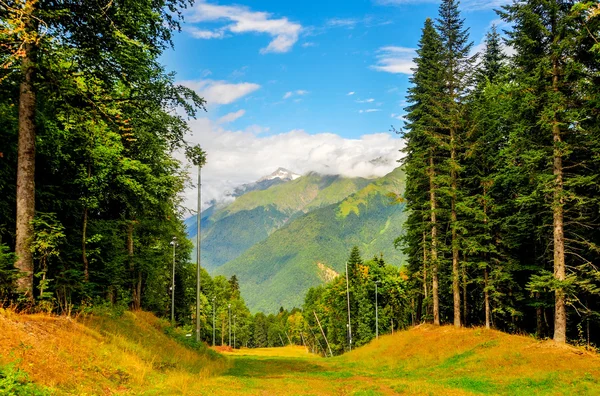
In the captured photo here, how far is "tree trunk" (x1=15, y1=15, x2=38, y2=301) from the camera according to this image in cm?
926

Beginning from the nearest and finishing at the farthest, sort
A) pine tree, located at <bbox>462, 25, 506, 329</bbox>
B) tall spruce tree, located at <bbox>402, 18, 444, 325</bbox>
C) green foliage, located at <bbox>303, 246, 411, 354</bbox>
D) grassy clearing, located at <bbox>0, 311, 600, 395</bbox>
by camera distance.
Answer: grassy clearing, located at <bbox>0, 311, 600, 395</bbox> → pine tree, located at <bbox>462, 25, 506, 329</bbox> → tall spruce tree, located at <bbox>402, 18, 444, 325</bbox> → green foliage, located at <bbox>303, 246, 411, 354</bbox>

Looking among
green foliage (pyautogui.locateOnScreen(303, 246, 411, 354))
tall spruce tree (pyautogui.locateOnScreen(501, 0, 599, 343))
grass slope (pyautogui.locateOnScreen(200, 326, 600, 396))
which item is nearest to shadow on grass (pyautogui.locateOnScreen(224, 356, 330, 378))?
grass slope (pyautogui.locateOnScreen(200, 326, 600, 396))

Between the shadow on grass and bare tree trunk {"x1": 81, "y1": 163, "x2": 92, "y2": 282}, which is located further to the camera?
the shadow on grass

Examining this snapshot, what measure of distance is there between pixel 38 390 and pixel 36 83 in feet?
22.3

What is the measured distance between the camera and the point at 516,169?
70.6ft

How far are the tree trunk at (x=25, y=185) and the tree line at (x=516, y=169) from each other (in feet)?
54.6

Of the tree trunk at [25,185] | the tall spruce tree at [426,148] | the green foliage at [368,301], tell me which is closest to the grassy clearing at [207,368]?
the tree trunk at [25,185]

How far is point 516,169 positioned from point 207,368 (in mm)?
18598

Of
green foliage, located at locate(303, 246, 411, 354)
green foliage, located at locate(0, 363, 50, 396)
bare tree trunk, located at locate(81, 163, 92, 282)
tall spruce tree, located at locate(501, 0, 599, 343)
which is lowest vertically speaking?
green foliage, located at locate(303, 246, 411, 354)

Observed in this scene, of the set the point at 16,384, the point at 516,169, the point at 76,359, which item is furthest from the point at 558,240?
the point at 16,384

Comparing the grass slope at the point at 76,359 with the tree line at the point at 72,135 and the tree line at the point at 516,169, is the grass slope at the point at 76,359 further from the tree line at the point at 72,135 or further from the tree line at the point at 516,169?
the tree line at the point at 516,169

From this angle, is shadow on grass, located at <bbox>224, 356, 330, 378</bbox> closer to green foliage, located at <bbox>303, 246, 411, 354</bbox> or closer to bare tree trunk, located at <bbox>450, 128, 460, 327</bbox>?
bare tree trunk, located at <bbox>450, 128, 460, 327</bbox>

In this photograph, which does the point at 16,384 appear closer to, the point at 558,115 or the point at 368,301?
the point at 558,115

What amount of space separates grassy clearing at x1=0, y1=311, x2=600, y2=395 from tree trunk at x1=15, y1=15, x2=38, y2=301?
1.21 meters
